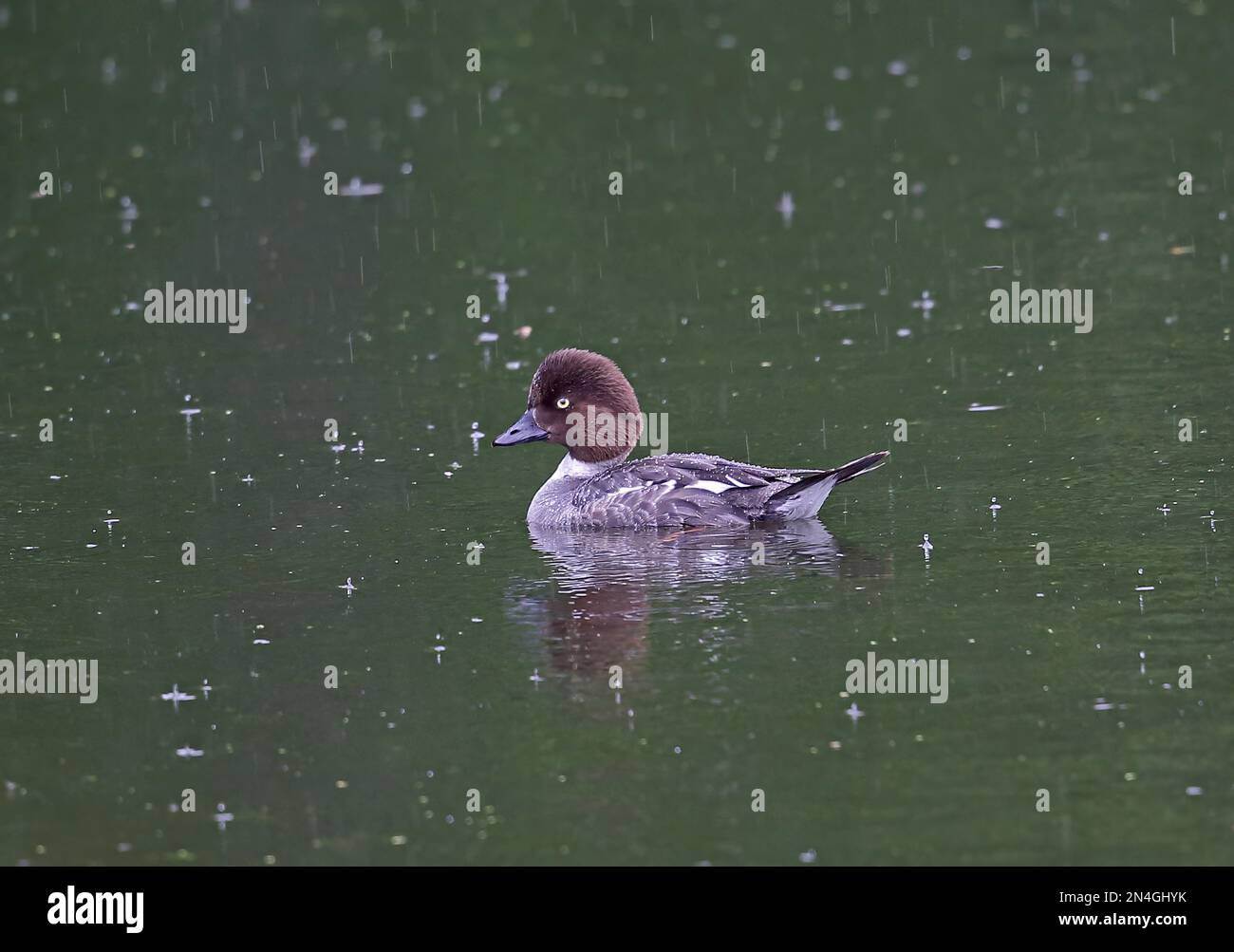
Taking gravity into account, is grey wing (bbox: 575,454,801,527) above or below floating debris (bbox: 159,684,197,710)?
above

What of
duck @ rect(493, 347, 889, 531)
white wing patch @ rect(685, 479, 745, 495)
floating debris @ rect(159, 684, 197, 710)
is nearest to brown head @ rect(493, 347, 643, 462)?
duck @ rect(493, 347, 889, 531)

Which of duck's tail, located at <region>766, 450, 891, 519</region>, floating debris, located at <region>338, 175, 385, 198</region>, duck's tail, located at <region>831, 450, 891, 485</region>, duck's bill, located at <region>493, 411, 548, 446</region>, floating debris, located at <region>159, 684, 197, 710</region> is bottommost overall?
floating debris, located at <region>159, 684, 197, 710</region>

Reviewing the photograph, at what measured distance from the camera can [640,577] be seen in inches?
442

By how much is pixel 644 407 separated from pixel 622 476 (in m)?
2.55

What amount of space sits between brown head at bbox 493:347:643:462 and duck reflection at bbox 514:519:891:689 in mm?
814

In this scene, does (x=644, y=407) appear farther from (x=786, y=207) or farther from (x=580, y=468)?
(x=786, y=207)

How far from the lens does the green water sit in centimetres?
848

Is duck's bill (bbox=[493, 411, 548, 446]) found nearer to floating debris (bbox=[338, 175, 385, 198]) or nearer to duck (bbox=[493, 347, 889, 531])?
duck (bbox=[493, 347, 889, 531])

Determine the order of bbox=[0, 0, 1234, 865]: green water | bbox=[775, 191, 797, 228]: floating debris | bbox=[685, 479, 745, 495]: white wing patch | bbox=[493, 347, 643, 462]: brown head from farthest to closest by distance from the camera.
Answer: bbox=[775, 191, 797, 228]: floating debris
bbox=[493, 347, 643, 462]: brown head
bbox=[685, 479, 745, 495]: white wing patch
bbox=[0, 0, 1234, 865]: green water

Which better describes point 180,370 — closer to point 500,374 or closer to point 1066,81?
point 500,374

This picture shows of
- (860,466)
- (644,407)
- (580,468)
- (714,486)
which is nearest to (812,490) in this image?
(860,466)

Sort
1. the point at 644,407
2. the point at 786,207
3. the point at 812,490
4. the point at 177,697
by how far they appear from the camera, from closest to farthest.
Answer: the point at 177,697 → the point at 812,490 → the point at 644,407 → the point at 786,207
